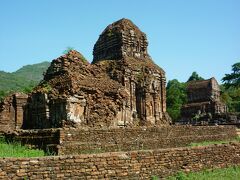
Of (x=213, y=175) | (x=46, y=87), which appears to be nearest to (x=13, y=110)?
(x=46, y=87)

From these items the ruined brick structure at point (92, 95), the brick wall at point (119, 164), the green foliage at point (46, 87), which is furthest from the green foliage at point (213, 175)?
the green foliage at point (46, 87)

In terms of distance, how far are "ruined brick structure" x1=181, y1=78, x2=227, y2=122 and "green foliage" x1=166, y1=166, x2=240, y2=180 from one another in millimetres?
45835

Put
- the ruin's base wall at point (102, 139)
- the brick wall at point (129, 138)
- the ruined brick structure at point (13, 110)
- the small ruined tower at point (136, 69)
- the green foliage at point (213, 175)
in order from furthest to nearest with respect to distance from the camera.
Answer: the small ruined tower at point (136, 69) < the ruined brick structure at point (13, 110) < the brick wall at point (129, 138) < the ruin's base wall at point (102, 139) < the green foliage at point (213, 175)

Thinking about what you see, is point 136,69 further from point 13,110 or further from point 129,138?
point 129,138

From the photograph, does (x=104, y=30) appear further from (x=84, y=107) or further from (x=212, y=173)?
(x=212, y=173)

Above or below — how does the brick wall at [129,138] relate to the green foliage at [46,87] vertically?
below

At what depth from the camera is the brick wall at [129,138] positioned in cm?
1165

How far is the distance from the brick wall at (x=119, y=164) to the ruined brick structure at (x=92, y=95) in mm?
7947

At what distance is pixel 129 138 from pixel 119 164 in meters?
5.13

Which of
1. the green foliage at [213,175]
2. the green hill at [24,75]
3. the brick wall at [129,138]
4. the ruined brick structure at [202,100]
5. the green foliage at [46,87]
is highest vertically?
the green hill at [24,75]

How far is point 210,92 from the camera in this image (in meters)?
62.3

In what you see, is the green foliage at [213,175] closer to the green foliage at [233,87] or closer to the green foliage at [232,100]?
the green foliage at [233,87]

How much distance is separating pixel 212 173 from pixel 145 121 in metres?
15.5

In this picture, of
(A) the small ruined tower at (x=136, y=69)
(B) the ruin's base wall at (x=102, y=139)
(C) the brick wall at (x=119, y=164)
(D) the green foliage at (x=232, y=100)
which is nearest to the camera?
(C) the brick wall at (x=119, y=164)
